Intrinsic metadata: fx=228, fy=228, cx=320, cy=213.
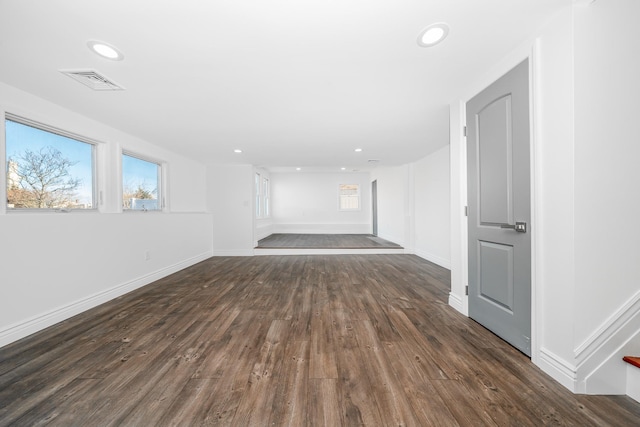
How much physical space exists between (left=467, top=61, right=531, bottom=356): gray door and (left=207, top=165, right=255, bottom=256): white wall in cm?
471

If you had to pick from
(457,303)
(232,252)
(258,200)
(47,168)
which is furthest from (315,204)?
(47,168)

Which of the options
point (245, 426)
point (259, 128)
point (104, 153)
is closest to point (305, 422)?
point (245, 426)

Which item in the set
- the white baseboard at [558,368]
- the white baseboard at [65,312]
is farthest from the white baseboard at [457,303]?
the white baseboard at [65,312]

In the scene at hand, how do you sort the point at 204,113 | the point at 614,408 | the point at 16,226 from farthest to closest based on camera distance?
the point at 204,113
the point at 16,226
the point at 614,408

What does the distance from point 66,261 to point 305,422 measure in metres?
2.80

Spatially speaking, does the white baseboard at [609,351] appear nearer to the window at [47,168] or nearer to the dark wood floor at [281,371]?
the dark wood floor at [281,371]

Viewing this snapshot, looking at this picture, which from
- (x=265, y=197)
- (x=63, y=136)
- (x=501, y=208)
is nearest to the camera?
(x=501, y=208)

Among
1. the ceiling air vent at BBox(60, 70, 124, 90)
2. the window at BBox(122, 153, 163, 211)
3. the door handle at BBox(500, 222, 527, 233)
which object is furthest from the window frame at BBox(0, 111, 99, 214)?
the door handle at BBox(500, 222, 527, 233)

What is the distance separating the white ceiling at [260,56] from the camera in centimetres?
128

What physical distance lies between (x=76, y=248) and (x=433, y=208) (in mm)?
5418

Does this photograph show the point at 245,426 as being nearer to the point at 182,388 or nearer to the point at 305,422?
the point at 305,422

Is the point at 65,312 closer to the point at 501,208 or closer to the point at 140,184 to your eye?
the point at 140,184

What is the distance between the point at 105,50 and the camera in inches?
61.5

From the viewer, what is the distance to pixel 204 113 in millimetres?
2605
